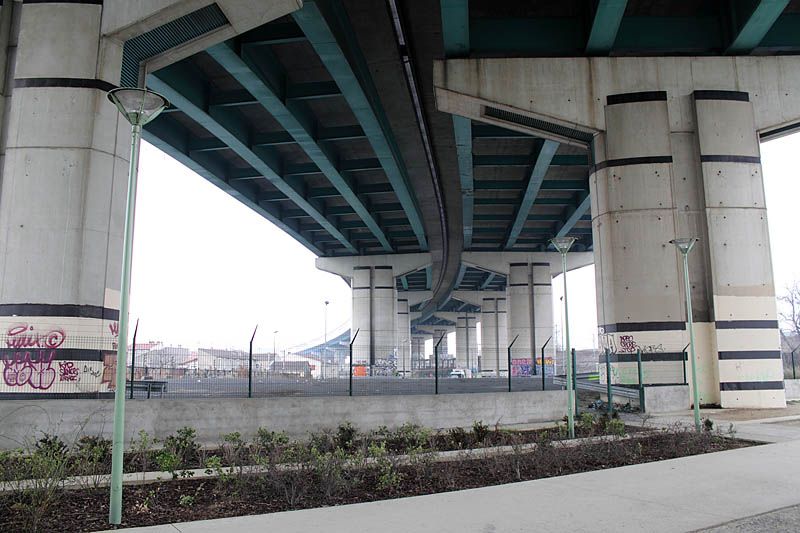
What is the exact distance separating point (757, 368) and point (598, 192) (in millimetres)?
8438

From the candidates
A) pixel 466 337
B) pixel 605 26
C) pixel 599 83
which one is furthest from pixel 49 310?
pixel 466 337

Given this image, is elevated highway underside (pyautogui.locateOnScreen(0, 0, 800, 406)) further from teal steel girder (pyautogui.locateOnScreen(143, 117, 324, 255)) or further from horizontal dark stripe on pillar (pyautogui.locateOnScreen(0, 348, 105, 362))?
horizontal dark stripe on pillar (pyautogui.locateOnScreen(0, 348, 105, 362))

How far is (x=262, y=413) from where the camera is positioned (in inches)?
615

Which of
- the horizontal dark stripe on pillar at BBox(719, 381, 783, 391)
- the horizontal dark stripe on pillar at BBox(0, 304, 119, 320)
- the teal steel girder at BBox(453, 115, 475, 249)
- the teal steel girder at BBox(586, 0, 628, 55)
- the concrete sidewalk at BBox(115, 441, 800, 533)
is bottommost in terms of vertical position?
the concrete sidewalk at BBox(115, 441, 800, 533)

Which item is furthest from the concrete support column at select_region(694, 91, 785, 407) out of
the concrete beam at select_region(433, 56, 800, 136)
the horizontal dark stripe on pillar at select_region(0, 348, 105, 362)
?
the horizontal dark stripe on pillar at select_region(0, 348, 105, 362)

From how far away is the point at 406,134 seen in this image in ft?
95.3

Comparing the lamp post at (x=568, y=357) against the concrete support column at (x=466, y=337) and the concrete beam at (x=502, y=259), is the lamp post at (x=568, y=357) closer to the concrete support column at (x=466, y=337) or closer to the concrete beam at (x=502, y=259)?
the concrete beam at (x=502, y=259)

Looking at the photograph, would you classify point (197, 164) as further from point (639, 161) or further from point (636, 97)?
point (639, 161)

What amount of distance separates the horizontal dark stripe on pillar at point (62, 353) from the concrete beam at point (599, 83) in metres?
15.8

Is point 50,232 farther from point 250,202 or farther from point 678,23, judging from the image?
point 250,202

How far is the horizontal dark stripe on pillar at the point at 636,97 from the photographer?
78.3ft

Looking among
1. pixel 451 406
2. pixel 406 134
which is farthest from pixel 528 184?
pixel 451 406

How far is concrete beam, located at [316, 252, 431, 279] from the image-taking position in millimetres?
66375

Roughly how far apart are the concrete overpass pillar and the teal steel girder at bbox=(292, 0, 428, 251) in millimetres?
9490
